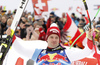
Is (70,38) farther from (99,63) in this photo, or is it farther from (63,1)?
(63,1)

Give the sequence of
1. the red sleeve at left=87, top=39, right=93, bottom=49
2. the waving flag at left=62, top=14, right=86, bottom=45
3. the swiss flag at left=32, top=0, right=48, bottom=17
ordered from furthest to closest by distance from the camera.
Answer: the swiss flag at left=32, top=0, right=48, bottom=17 < the waving flag at left=62, top=14, right=86, bottom=45 < the red sleeve at left=87, top=39, right=93, bottom=49

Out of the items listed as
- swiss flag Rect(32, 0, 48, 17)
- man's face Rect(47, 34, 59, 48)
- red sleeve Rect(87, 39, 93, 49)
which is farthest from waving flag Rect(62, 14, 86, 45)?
red sleeve Rect(87, 39, 93, 49)

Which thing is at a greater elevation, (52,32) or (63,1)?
(52,32)

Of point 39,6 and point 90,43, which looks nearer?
point 90,43

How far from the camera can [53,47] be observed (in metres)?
5.54

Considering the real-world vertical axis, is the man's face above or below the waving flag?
above

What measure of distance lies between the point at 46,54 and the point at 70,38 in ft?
8.31

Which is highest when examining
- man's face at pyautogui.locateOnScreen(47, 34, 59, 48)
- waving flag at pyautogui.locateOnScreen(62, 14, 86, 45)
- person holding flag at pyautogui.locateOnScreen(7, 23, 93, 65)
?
man's face at pyautogui.locateOnScreen(47, 34, 59, 48)

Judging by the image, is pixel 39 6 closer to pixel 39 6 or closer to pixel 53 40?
pixel 39 6

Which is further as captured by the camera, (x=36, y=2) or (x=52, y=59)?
(x=36, y=2)

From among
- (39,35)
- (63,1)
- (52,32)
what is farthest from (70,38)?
(63,1)

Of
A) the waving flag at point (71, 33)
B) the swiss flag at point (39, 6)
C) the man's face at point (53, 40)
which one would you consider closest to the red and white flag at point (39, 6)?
the swiss flag at point (39, 6)

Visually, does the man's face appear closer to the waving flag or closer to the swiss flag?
the waving flag

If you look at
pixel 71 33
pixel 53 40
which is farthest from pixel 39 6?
pixel 53 40
